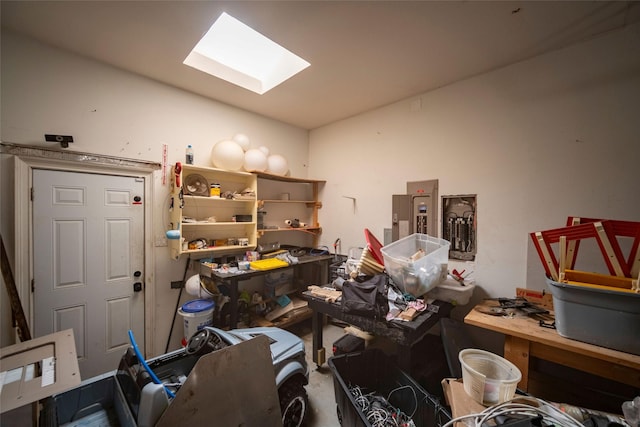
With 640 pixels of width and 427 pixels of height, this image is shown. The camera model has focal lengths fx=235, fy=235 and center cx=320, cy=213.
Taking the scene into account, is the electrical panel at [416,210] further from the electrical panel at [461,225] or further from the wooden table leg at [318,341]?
the wooden table leg at [318,341]

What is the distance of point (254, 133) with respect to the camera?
10.4 ft

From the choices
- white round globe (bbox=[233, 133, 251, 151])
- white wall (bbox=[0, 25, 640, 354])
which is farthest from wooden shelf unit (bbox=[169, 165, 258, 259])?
white round globe (bbox=[233, 133, 251, 151])

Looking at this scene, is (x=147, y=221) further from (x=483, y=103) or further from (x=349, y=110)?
(x=483, y=103)

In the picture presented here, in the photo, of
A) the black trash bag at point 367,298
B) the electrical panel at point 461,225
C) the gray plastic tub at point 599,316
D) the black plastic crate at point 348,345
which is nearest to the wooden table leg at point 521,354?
the gray plastic tub at point 599,316

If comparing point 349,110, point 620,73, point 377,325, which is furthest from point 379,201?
point 620,73

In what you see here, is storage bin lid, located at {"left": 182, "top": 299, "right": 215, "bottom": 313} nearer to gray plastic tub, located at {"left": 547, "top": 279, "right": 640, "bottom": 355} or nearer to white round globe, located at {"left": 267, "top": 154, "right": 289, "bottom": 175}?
white round globe, located at {"left": 267, "top": 154, "right": 289, "bottom": 175}

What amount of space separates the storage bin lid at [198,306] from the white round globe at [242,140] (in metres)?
1.79

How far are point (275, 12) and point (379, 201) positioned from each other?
6.98 feet

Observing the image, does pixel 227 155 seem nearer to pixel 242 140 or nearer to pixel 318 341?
pixel 242 140

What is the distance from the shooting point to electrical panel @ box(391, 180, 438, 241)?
2.51 meters

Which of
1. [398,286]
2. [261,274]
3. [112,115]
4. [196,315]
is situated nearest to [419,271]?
[398,286]

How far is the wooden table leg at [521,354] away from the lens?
54.5 inches

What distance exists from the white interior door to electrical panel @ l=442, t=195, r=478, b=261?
10.2 ft

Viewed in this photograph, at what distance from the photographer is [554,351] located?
1.34 meters
